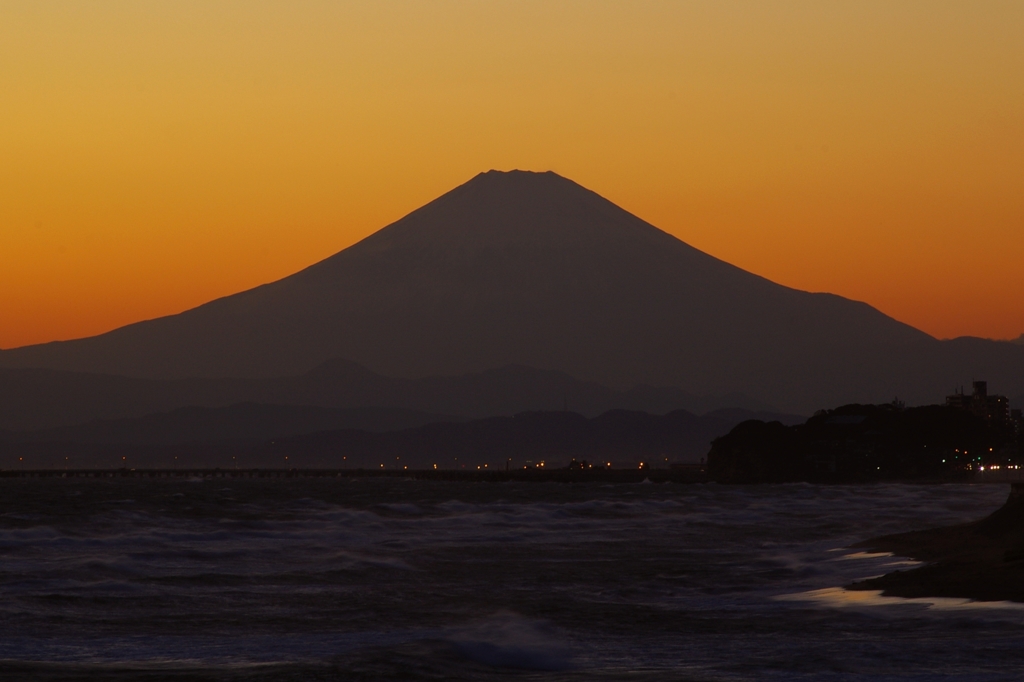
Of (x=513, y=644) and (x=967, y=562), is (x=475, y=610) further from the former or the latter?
(x=967, y=562)

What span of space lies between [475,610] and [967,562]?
1485 cm

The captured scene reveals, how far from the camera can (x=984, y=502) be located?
10675 cm

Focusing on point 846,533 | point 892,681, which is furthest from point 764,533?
point 892,681

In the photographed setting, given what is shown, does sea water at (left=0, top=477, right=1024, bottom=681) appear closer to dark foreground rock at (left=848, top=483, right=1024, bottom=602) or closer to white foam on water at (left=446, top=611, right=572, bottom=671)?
white foam on water at (left=446, top=611, right=572, bottom=671)

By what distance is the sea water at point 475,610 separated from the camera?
25.7m

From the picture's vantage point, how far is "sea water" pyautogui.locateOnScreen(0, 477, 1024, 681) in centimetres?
2567

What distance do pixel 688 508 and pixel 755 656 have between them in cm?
7873

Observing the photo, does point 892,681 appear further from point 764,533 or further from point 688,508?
point 688,508

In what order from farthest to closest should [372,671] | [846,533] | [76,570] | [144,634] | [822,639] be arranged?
[846,533] < [76,570] < [144,634] < [822,639] < [372,671]

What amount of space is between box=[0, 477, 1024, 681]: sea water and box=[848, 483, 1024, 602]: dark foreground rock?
1261 millimetres

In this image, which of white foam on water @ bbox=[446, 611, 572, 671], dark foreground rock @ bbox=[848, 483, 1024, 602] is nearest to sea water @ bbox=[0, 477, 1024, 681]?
white foam on water @ bbox=[446, 611, 572, 671]

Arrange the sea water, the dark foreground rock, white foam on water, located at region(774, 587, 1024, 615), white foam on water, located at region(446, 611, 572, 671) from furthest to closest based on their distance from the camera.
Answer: the dark foreground rock
white foam on water, located at region(774, 587, 1024, 615)
white foam on water, located at region(446, 611, 572, 671)
the sea water

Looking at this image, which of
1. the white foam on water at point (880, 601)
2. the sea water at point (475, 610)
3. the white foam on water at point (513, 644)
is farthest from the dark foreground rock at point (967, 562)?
the white foam on water at point (513, 644)

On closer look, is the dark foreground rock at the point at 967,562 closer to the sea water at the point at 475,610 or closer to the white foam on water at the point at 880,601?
the white foam on water at the point at 880,601
